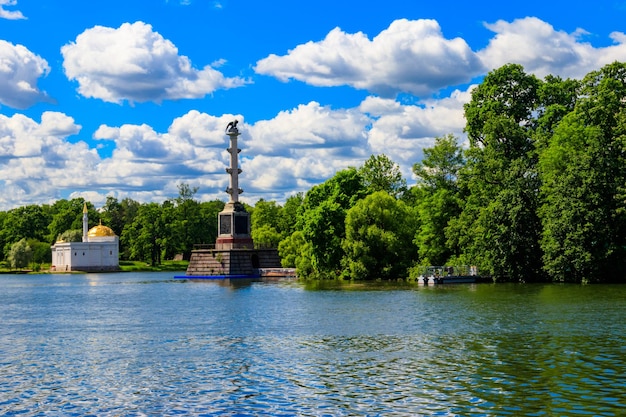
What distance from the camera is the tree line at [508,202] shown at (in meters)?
67.1

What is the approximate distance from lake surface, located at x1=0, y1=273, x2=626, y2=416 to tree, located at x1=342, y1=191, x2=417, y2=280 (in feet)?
109

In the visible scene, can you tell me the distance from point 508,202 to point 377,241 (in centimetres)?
1619

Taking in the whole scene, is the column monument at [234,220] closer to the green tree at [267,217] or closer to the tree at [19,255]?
the green tree at [267,217]

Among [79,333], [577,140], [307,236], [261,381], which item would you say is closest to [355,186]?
[307,236]

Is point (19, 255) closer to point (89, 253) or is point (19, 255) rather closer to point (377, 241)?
point (89, 253)

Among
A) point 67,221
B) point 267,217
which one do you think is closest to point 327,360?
point 267,217

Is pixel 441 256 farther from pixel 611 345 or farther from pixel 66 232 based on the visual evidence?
pixel 66 232

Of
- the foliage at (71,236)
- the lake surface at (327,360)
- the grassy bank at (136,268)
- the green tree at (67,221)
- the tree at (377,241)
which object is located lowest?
the lake surface at (327,360)

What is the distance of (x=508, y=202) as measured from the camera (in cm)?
7288

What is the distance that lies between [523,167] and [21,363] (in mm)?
56566

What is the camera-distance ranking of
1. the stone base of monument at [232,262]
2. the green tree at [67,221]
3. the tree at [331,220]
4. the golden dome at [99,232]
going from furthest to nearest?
the green tree at [67,221], the golden dome at [99,232], the stone base of monument at [232,262], the tree at [331,220]

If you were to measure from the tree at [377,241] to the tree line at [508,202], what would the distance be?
0.12m

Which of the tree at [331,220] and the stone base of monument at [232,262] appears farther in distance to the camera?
the stone base of monument at [232,262]

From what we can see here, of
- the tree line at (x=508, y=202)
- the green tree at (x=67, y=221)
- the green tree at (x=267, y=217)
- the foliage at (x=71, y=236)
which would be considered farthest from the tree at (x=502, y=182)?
the green tree at (x=67, y=221)
